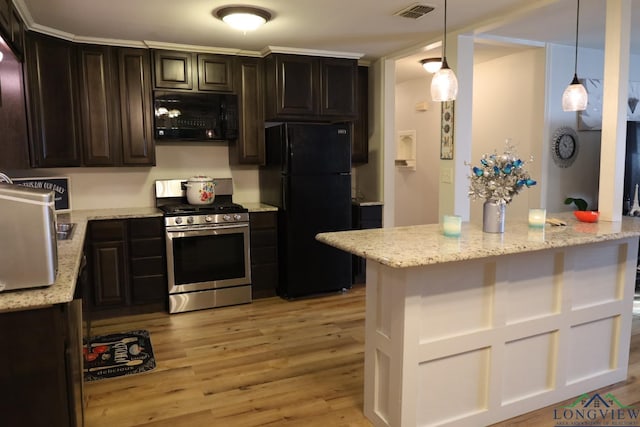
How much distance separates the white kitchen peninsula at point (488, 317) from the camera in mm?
2062

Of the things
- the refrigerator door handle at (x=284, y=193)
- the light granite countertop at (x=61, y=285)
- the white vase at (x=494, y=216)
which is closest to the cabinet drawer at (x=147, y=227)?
the light granite countertop at (x=61, y=285)

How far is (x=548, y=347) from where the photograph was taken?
8.00ft

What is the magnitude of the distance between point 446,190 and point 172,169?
2.51 metres

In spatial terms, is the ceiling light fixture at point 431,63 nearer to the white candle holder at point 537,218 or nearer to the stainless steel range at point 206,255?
the stainless steel range at point 206,255

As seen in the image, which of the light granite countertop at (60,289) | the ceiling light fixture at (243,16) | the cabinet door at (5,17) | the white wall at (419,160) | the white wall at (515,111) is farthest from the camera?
the white wall at (419,160)

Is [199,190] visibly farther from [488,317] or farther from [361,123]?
[488,317]

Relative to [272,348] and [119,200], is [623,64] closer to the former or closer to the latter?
[272,348]

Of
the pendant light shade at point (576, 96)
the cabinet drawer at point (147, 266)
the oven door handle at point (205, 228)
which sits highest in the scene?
the pendant light shade at point (576, 96)

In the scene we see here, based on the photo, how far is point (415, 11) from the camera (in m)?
3.25

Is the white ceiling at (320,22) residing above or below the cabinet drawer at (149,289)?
above

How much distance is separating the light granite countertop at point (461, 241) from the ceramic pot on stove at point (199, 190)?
7.15 feet

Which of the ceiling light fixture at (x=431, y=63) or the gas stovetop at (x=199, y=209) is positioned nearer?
the gas stovetop at (x=199, y=209)

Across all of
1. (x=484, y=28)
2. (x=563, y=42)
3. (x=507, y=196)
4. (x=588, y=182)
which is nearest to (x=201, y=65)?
(x=484, y=28)

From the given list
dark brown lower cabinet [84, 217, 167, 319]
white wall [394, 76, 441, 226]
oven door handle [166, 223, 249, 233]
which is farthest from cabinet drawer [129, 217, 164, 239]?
white wall [394, 76, 441, 226]
